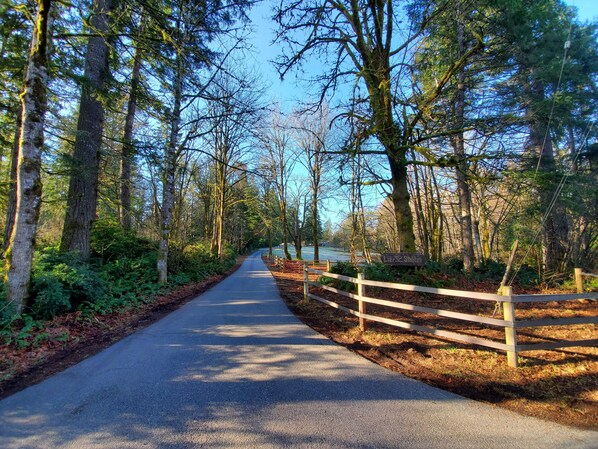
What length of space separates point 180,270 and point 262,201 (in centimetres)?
1486

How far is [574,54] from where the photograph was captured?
10680 mm

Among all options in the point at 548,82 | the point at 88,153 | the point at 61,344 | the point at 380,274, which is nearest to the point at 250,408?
the point at 61,344

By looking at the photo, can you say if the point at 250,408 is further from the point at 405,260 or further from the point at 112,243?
the point at 112,243

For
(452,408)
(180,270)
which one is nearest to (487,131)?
(452,408)

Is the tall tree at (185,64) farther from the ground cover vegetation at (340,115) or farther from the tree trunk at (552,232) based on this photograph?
the tree trunk at (552,232)

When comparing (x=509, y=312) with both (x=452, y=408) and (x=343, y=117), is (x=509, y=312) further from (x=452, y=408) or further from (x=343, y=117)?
(x=343, y=117)

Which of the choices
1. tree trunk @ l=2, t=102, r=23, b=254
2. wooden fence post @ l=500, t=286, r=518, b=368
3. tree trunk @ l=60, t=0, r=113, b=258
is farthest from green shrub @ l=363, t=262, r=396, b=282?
tree trunk @ l=2, t=102, r=23, b=254

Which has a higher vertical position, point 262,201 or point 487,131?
point 262,201

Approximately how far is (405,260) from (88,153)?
1052 centimetres

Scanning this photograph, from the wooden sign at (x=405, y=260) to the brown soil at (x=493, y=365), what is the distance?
8.63 feet

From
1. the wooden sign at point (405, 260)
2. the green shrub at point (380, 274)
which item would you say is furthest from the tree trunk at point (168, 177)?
the wooden sign at point (405, 260)

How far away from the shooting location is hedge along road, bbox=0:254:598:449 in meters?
2.57

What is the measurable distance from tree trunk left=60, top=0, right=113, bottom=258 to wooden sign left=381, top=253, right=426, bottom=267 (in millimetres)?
9393

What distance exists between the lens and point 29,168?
19.0 feet
